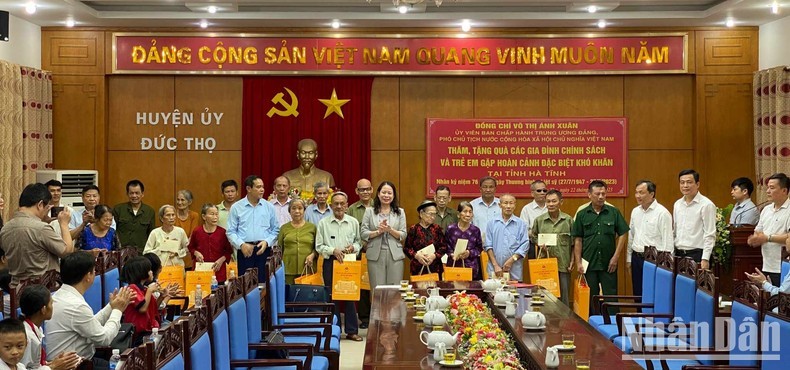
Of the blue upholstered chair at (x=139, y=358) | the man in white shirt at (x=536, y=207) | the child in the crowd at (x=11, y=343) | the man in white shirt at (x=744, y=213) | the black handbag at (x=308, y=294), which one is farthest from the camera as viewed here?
the man in white shirt at (x=536, y=207)

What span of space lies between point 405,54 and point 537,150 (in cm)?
181

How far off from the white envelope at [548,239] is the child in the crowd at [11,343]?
5132 mm

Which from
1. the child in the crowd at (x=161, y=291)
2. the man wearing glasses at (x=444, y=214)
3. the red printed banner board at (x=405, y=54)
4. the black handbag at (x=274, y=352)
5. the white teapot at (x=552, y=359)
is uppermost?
the red printed banner board at (x=405, y=54)

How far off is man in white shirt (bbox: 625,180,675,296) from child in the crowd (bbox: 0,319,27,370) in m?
5.67

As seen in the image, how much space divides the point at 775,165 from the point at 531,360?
6.45 meters

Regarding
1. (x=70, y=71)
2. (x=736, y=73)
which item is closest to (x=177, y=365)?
(x=70, y=71)

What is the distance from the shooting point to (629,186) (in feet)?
34.6

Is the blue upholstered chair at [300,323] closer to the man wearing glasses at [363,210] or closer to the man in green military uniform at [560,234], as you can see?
the man wearing glasses at [363,210]

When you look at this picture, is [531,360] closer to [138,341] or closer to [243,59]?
[138,341]

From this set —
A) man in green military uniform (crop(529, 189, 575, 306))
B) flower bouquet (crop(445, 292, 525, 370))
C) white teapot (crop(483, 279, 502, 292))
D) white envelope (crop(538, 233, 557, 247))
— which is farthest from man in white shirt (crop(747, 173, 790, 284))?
flower bouquet (crop(445, 292, 525, 370))

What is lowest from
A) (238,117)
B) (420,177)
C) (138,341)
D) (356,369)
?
(356,369)

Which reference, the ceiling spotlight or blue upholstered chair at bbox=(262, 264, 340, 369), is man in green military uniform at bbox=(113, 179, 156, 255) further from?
the ceiling spotlight

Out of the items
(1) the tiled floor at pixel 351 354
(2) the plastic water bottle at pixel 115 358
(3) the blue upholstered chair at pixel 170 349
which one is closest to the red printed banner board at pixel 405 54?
(1) the tiled floor at pixel 351 354

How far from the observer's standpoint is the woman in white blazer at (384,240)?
27.5 feet
